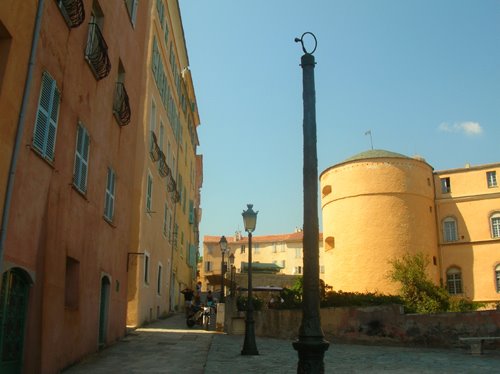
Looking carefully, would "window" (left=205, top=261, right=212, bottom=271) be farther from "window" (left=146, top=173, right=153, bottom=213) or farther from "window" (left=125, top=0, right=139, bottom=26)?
"window" (left=125, top=0, right=139, bottom=26)

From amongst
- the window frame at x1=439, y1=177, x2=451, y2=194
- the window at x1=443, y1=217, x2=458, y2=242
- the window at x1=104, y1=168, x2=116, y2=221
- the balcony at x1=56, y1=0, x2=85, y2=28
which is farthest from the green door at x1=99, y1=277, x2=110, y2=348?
the window frame at x1=439, y1=177, x2=451, y2=194

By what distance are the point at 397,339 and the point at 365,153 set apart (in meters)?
31.7

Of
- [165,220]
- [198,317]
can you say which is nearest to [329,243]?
[165,220]

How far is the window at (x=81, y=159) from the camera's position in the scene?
10.9 m

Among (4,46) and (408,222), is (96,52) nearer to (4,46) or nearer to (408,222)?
(4,46)

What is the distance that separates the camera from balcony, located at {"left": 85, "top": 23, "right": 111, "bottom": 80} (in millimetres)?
11445

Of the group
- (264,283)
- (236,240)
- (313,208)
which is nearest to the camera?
(313,208)

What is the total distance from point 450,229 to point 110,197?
3942 centimetres

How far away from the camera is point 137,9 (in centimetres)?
1722

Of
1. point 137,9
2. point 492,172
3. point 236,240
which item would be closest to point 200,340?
point 137,9

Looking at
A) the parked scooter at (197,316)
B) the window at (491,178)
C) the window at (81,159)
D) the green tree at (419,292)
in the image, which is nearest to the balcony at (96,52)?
the window at (81,159)

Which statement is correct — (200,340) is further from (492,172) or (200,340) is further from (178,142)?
(492,172)

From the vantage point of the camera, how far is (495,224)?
4647 centimetres

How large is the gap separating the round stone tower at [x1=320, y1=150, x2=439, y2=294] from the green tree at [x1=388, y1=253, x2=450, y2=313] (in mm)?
14760
